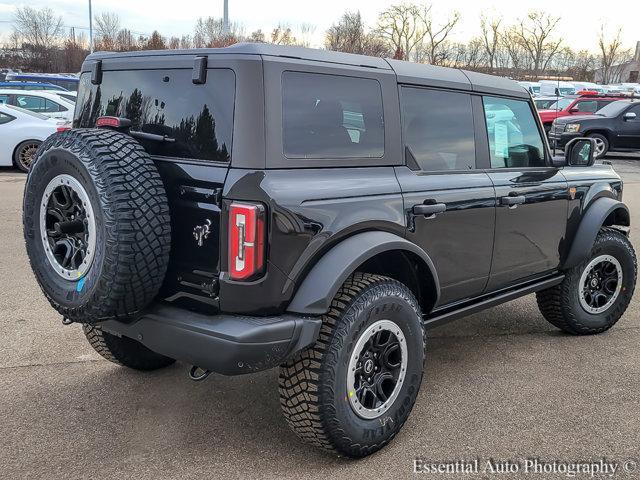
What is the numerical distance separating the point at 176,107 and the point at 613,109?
18.4 m

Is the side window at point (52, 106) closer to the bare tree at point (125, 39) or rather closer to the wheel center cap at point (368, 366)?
the wheel center cap at point (368, 366)

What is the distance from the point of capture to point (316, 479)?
288 centimetres

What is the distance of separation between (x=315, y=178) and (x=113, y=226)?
903mm

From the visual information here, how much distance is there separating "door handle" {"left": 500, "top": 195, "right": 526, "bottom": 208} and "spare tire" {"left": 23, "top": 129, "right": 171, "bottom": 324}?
2126 millimetres

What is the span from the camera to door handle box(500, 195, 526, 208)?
152 inches

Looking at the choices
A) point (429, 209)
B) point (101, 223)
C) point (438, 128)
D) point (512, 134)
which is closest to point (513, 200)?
point (512, 134)

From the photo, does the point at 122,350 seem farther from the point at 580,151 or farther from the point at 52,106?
the point at 52,106

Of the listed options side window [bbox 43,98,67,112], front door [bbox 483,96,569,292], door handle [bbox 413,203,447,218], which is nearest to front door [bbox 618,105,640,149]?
side window [bbox 43,98,67,112]

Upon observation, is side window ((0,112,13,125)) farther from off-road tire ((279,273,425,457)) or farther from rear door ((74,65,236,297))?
off-road tire ((279,273,425,457))

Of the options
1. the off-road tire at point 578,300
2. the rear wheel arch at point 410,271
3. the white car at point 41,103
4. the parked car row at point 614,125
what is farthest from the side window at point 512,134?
the parked car row at point 614,125

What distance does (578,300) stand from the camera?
4703mm

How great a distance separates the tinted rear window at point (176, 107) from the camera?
2779mm

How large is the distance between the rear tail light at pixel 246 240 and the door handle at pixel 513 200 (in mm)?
1829

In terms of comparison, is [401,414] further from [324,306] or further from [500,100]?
[500,100]
